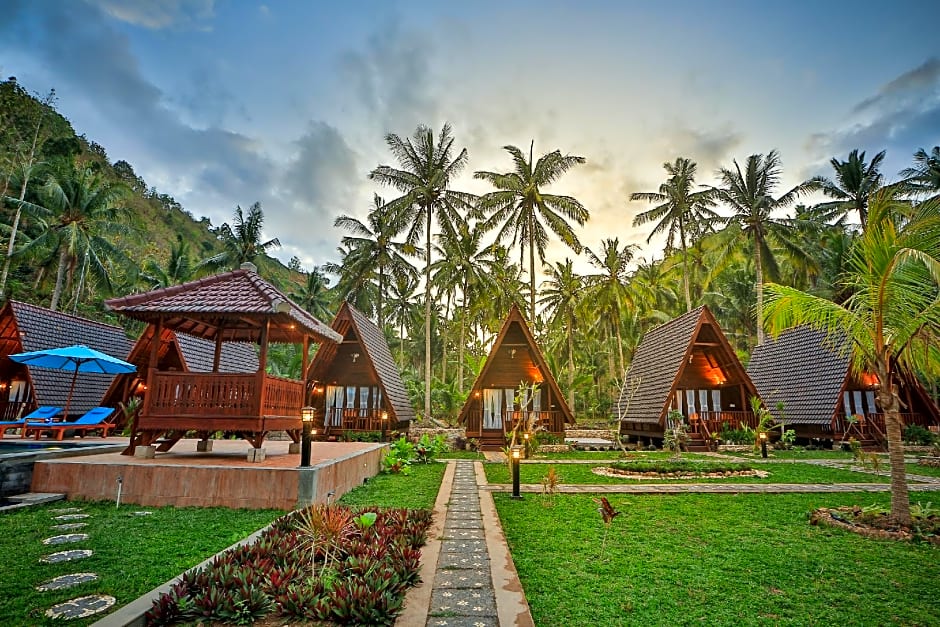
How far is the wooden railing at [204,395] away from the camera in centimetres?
798

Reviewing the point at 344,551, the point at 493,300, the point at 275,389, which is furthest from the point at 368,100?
the point at 493,300

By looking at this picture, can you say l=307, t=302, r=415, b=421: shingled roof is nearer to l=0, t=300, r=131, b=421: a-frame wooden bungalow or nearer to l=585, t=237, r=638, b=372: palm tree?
l=0, t=300, r=131, b=421: a-frame wooden bungalow

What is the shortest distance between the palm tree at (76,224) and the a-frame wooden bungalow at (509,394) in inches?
870

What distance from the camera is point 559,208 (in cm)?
2581

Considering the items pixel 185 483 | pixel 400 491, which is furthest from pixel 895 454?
pixel 185 483

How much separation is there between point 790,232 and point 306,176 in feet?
92.5

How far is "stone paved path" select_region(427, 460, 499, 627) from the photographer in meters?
3.37

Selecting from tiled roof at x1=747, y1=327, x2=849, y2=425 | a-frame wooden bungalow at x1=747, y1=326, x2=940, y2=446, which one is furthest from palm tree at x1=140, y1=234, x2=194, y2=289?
a-frame wooden bungalow at x1=747, y1=326, x2=940, y2=446

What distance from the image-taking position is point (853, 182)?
93.2ft

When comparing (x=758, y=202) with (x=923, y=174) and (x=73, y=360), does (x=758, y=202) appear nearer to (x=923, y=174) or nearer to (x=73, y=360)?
(x=923, y=174)

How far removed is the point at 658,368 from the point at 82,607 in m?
19.6

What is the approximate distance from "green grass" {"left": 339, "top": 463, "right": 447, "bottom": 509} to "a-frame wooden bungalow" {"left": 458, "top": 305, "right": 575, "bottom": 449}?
6.78 meters

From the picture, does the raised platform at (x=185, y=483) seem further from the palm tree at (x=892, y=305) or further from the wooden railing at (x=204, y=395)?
the palm tree at (x=892, y=305)

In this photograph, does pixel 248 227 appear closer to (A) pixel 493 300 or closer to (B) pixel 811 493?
(A) pixel 493 300
